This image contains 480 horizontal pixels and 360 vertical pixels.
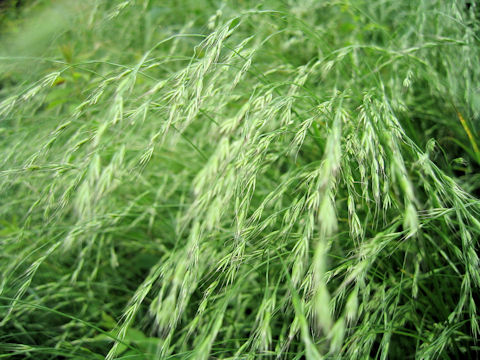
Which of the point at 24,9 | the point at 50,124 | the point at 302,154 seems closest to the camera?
the point at 50,124

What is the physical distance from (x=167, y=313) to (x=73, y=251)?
1148 mm

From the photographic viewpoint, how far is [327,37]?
6.70 ft

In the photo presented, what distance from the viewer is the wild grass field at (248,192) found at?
3.06 ft

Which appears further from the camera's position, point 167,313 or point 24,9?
point 24,9

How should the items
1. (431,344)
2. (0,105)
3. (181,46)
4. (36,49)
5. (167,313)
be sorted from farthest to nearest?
(181,46)
(36,49)
(0,105)
(431,344)
(167,313)

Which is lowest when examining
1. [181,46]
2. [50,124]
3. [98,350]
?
[98,350]

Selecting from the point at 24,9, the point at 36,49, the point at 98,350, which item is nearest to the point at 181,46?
the point at 36,49

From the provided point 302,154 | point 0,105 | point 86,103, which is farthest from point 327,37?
point 0,105

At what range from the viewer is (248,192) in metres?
0.95

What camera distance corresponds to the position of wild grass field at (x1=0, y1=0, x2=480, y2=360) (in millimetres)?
933

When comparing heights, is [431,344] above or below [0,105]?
below

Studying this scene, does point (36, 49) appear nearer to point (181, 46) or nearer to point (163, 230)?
point (181, 46)

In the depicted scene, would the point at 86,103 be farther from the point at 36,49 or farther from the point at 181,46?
the point at 181,46

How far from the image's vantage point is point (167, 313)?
2.85 ft
